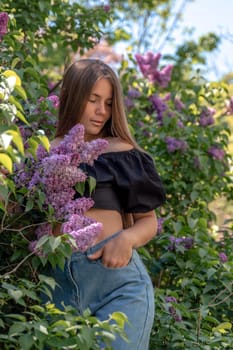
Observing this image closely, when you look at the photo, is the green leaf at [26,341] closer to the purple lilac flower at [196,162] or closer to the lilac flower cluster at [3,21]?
the lilac flower cluster at [3,21]

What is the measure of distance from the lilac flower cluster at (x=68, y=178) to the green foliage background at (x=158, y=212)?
7 centimetres

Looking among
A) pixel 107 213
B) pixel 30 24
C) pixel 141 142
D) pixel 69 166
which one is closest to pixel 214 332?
pixel 107 213

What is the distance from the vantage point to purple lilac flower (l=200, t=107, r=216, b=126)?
15.8 feet

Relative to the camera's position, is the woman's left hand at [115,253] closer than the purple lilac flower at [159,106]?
Yes

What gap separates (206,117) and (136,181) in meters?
2.24

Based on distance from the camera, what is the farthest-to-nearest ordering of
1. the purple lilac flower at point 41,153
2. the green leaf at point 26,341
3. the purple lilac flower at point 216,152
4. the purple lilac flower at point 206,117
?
the purple lilac flower at point 206,117
the purple lilac flower at point 216,152
the purple lilac flower at point 41,153
the green leaf at point 26,341

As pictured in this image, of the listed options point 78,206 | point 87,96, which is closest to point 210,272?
point 87,96

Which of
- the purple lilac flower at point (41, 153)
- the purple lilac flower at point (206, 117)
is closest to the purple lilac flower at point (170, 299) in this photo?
the purple lilac flower at point (41, 153)

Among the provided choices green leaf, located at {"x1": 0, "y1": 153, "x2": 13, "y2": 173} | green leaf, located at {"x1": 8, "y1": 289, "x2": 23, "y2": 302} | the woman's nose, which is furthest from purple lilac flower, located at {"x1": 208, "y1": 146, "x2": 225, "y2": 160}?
green leaf, located at {"x1": 0, "y1": 153, "x2": 13, "y2": 173}

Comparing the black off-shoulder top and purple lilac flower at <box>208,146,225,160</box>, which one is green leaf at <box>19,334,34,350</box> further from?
purple lilac flower at <box>208,146,225,160</box>

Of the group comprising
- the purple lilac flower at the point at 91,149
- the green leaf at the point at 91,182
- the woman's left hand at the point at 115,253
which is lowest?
the woman's left hand at the point at 115,253

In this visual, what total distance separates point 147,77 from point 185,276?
1.78 metres

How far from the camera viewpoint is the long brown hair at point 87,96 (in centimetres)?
277

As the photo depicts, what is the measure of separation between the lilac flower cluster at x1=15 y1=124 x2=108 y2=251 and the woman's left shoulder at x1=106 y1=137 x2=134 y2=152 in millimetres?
363
